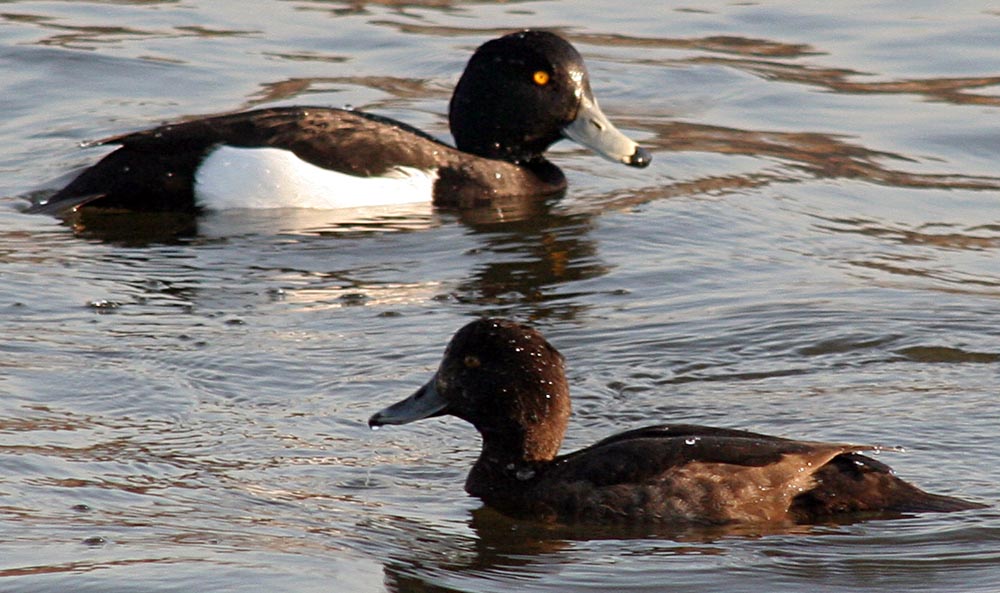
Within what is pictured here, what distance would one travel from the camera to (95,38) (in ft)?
50.7

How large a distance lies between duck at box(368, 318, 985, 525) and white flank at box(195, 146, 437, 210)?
15.2ft

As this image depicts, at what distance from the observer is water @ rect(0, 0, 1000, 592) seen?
6.07m

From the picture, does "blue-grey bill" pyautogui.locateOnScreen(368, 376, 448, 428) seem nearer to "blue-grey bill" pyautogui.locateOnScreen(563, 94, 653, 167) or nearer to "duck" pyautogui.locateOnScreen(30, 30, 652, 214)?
"duck" pyautogui.locateOnScreen(30, 30, 652, 214)

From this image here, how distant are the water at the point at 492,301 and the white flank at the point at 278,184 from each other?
183 mm

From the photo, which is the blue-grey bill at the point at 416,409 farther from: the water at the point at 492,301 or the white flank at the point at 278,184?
the white flank at the point at 278,184

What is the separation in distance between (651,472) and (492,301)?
121 inches

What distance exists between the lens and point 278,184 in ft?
36.8

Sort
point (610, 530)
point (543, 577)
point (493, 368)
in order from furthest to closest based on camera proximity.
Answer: point (493, 368) < point (610, 530) < point (543, 577)

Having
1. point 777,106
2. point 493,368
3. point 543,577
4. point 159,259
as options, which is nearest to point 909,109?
point 777,106

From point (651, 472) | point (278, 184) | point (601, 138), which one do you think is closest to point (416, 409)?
point (651, 472)

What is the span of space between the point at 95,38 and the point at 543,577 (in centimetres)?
1055

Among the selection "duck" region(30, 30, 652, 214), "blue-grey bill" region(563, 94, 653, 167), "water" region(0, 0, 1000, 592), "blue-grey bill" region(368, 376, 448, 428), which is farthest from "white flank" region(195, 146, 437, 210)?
"blue-grey bill" region(368, 376, 448, 428)

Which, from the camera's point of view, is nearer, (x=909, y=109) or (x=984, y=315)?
(x=984, y=315)

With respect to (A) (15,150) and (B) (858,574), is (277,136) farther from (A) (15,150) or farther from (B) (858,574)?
(B) (858,574)
